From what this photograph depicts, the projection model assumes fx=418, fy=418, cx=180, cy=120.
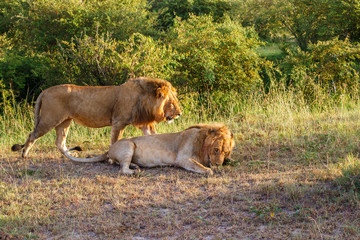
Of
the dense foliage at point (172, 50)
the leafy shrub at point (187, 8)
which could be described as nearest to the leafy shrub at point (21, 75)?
the dense foliage at point (172, 50)

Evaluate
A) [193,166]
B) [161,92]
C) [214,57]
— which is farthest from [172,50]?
[193,166]

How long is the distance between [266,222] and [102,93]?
4036 mm

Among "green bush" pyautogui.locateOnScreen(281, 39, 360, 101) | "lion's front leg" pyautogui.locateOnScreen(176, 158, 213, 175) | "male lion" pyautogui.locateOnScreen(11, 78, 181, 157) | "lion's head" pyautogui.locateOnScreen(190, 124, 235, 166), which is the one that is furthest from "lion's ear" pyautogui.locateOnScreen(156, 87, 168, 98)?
"green bush" pyautogui.locateOnScreen(281, 39, 360, 101)

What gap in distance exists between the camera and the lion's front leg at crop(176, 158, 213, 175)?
5.90 metres

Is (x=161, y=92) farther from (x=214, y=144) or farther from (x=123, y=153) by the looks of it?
(x=214, y=144)

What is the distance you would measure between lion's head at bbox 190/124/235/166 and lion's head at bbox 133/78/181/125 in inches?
43.3

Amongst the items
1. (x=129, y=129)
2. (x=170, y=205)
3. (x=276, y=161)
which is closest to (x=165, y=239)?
(x=170, y=205)

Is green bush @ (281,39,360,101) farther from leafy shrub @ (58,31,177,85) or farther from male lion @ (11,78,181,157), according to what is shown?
male lion @ (11,78,181,157)

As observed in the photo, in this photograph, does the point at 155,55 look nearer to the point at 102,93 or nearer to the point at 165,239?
the point at 102,93

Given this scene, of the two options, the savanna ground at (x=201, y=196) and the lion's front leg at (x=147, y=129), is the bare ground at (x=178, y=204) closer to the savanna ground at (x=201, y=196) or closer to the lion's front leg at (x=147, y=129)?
the savanna ground at (x=201, y=196)

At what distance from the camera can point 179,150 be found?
6273 mm

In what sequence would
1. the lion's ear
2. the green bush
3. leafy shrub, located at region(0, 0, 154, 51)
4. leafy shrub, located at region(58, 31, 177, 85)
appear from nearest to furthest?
the lion's ear
leafy shrub, located at region(58, 31, 177, 85)
the green bush
leafy shrub, located at region(0, 0, 154, 51)

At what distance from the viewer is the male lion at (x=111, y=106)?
7.01 m

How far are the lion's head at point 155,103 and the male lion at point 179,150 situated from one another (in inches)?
21.4
